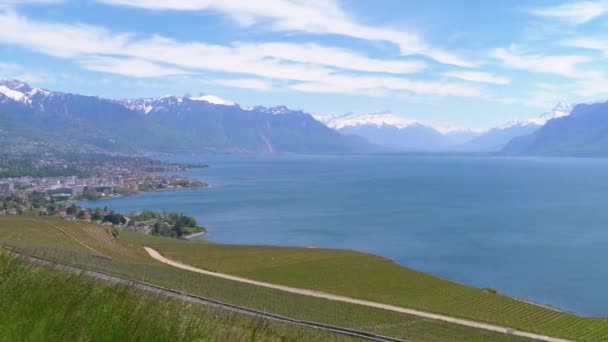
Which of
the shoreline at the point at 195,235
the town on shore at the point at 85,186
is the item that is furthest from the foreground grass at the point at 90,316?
the shoreline at the point at 195,235

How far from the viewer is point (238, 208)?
246 ft

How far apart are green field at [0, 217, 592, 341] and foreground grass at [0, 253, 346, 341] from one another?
37.3ft

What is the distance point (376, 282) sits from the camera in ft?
92.1

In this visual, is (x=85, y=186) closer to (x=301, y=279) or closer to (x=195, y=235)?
(x=195, y=235)

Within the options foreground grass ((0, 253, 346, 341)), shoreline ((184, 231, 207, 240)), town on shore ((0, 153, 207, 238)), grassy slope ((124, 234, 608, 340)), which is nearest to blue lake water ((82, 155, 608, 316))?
shoreline ((184, 231, 207, 240))

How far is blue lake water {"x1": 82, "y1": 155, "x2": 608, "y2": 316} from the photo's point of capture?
129 feet

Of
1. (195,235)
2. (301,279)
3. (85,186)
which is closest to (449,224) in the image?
(195,235)

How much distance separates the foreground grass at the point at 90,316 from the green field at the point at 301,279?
1137cm

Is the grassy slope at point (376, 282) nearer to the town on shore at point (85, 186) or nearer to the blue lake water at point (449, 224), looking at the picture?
the blue lake water at point (449, 224)

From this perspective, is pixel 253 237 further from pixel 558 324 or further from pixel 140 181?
pixel 140 181

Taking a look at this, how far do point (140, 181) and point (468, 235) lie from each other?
74.1 m

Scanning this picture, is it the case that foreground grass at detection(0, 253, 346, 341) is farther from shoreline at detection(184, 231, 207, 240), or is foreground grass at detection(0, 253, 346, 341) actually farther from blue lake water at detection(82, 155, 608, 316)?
shoreline at detection(184, 231, 207, 240)

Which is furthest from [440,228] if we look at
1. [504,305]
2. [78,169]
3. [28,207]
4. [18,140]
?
[18,140]

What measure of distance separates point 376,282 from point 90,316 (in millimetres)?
24923
